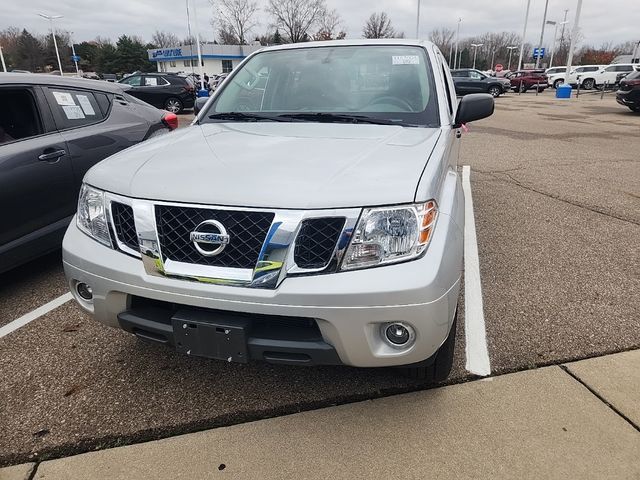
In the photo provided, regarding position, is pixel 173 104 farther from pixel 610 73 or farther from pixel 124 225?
pixel 610 73

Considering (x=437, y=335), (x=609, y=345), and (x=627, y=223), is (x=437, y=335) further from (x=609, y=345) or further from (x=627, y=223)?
(x=627, y=223)

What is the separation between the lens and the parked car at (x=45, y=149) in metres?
3.38

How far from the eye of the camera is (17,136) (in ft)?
12.4

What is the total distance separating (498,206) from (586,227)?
103cm

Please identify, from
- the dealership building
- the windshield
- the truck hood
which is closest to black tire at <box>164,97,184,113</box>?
the windshield

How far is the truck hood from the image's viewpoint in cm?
184

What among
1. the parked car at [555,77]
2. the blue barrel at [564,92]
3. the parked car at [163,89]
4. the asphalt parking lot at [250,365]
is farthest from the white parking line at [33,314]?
the parked car at [555,77]

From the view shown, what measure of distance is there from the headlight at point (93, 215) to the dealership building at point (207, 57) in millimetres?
63342

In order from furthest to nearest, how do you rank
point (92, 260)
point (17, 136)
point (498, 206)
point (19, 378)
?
point (498, 206)
point (17, 136)
point (19, 378)
point (92, 260)

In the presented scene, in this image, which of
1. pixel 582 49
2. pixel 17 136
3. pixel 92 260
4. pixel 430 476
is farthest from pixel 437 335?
pixel 582 49

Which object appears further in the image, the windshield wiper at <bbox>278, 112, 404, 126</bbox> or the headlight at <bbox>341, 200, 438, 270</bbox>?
the windshield wiper at <bbox>278, 112, 404, 126</bbox>

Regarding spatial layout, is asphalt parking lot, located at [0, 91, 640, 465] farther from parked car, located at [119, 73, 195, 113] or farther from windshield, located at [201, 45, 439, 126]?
parked car, located at [119, 73, 195, 113]

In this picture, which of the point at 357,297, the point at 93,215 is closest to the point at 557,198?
the point at 357,297

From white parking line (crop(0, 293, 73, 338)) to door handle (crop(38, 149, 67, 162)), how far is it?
1.05 meters
